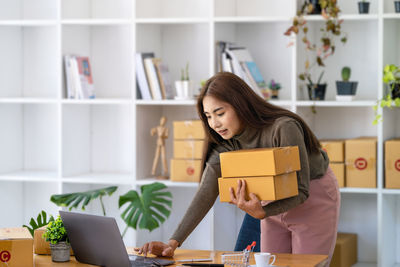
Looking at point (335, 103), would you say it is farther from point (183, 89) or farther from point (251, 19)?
point (183, 89)

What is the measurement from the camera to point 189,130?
4.08 m

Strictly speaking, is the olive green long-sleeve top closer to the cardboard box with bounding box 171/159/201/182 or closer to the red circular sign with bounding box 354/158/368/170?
the red circular sign with bounding box 354/158/368/170

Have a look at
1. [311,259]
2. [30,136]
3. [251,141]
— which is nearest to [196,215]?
[251,141]

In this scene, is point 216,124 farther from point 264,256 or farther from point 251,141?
point 264,256

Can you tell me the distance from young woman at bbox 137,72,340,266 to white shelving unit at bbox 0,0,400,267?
1254 mm

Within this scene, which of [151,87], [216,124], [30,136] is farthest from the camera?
[30,136]

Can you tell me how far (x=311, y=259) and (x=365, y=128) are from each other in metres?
2.09

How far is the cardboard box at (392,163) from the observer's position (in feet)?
12.5

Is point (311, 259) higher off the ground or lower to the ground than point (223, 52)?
lower

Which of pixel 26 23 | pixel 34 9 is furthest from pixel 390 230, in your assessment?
pixel 34 9

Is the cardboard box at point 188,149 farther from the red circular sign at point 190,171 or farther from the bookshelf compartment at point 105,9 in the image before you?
the bookshelf compartment at point 105,9

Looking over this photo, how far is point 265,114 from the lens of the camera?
2.53 metres

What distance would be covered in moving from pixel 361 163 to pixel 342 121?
47 cm

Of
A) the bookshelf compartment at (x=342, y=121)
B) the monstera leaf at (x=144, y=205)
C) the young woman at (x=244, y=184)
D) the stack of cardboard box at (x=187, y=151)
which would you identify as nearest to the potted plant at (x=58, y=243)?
the young woman at (x=244, y=184)
